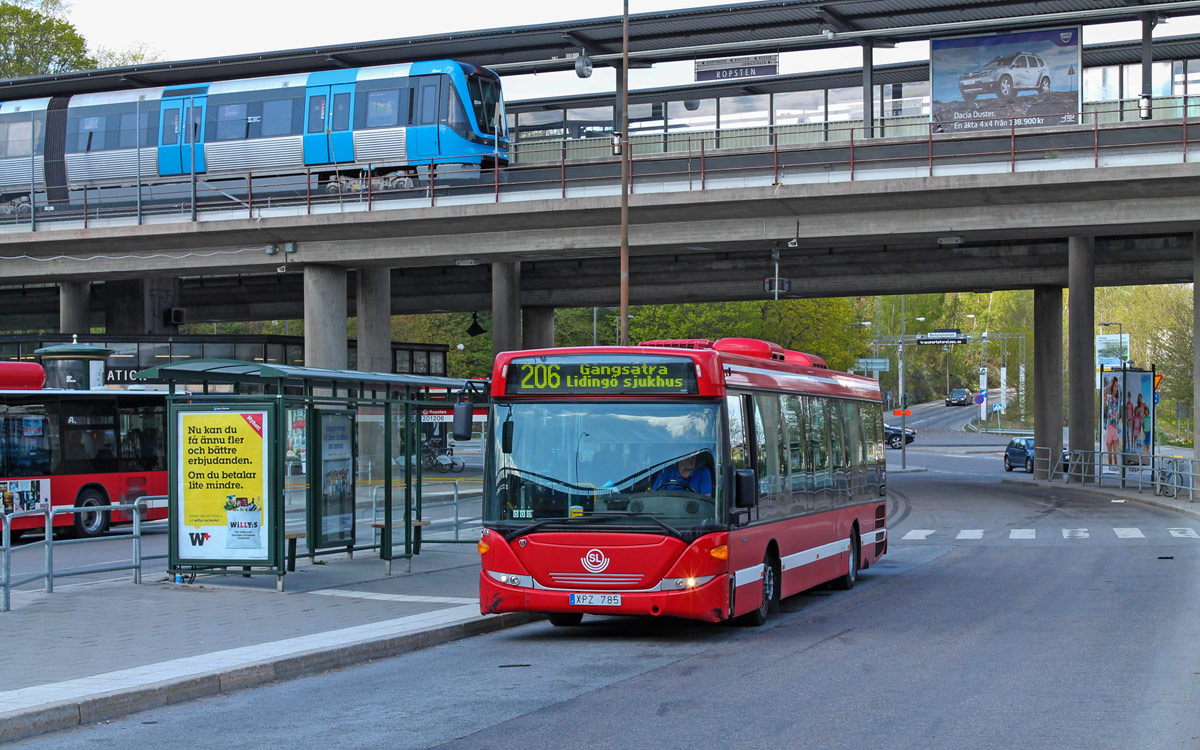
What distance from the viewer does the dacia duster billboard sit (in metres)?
33.2

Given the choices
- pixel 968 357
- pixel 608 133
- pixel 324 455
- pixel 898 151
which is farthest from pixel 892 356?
pixel 324 455

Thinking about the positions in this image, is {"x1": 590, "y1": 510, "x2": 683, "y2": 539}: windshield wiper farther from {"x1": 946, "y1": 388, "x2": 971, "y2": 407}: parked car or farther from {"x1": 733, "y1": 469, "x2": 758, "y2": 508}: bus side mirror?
{"x1": 946, "y1": 388, "x2": 971, "y2": 407}: parked car

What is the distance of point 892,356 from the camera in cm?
13238

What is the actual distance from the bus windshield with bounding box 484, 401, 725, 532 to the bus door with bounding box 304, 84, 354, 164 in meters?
27.1

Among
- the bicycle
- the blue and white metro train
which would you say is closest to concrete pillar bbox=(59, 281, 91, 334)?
the blue and white metro train

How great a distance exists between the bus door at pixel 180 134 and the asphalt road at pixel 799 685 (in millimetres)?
29302

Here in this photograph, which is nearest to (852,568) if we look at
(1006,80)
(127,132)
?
(1006,80)

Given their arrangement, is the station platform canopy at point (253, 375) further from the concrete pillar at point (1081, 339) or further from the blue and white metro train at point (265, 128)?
the concrete pillar at point (1081, 339)

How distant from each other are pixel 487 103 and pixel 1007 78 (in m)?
14.6

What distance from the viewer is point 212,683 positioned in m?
9.90

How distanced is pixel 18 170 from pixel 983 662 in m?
39.7

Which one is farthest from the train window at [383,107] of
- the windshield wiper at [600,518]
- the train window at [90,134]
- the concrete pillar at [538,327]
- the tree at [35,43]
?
the tree at [35,43]

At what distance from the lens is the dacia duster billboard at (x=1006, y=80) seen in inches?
1308

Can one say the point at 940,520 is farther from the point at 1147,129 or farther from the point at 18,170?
the point at 18,170
